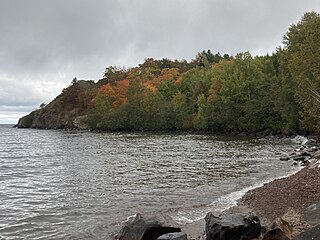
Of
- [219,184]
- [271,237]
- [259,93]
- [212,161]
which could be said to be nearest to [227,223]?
[271,237]

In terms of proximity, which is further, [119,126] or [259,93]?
[119,126]

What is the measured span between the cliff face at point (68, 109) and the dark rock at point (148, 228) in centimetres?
12374

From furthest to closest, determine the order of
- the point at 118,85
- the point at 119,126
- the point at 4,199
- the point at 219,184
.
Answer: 1. the point at 118,85
2. the point at 119,126
3. the point at 219,184
4. the point at 4,199

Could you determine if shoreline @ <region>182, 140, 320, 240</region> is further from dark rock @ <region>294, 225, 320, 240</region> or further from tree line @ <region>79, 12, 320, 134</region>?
tree line @ <region>79, 12, 320, 134</region>

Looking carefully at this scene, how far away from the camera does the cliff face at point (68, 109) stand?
14230 cm

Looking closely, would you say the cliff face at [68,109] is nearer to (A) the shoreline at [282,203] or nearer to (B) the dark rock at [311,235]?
(A) the shoreline at [282,203]

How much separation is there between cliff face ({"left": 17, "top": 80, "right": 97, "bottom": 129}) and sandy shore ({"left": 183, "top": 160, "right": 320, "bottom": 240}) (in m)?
120

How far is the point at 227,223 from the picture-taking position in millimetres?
10672

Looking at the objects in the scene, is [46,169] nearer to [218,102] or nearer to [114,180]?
[114,180]

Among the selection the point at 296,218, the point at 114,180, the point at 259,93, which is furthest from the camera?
the point at 259,93

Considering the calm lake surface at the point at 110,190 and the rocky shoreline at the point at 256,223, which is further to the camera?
the calm lake surface at the point at 110,190

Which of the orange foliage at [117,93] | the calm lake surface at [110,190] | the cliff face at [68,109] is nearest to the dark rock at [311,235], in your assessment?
the calm lake surface at [110,190]

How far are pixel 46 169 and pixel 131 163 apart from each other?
273 inches

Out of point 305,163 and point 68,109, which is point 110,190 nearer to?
point 305,163
